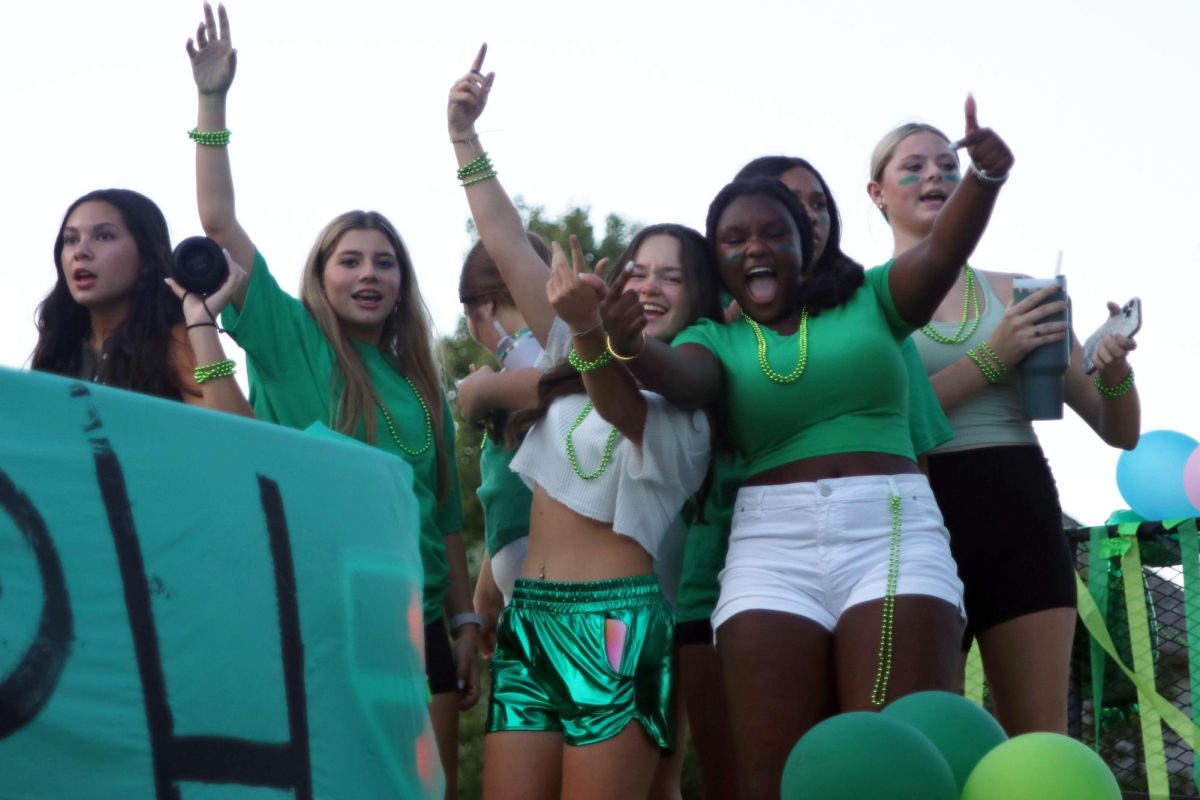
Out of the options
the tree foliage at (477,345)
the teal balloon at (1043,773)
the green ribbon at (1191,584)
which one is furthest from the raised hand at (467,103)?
the tree foliage at (477,345)

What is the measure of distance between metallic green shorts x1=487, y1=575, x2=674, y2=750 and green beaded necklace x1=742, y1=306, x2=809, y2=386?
0.53 meters

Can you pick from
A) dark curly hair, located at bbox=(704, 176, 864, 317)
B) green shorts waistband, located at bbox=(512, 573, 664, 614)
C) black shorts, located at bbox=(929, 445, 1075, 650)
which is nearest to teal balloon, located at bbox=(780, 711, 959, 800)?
green shorts waistband, located at bbox=(512, 573, 664, 614)

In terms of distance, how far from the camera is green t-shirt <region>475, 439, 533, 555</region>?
400 cm

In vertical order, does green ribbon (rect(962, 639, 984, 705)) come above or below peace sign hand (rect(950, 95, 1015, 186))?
below

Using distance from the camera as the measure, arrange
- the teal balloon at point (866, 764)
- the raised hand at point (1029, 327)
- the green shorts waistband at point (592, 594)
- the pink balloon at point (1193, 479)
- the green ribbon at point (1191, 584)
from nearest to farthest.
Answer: the teal balloon at point (866, 764), the green shorts waistband at point (592, 594), the raised hand at point (1029, 327), the green ribbon at point (1191, 584), the pink balloon at point (1193, 479)

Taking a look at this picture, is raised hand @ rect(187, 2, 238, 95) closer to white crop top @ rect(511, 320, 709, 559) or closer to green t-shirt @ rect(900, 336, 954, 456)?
white crop top @ rect(511, 320, 709, 559)

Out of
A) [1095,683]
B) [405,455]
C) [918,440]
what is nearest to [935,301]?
[918,440]

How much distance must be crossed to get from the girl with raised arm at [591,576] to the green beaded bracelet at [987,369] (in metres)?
0.78

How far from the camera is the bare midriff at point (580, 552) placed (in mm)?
3410

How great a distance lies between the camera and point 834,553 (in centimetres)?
314

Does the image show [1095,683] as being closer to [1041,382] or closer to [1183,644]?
[1183,644]

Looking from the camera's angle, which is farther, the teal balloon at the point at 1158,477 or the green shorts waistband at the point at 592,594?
the teal balloon at the point at 1158,477

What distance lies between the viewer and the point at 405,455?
3.79 metres

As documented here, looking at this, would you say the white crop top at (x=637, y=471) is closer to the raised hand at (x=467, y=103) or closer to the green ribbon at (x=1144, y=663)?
the raised hand at (x=467, y=103)
